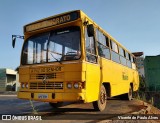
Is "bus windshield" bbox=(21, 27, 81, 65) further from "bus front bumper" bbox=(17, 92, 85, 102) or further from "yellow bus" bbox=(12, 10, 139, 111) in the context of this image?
"bus front bumper" bbox=(17, 92, 85, 102)

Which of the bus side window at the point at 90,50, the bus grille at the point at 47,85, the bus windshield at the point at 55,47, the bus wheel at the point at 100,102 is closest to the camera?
the bus grille at the point at 47,85

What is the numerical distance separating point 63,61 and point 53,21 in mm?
1575

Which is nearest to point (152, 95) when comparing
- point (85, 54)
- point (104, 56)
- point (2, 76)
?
point (104, 56)

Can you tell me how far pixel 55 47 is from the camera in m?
7.82

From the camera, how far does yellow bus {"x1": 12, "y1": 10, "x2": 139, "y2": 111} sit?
7.25m

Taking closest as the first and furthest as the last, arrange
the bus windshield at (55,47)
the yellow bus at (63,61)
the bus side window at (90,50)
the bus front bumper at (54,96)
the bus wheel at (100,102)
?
the bus front bumper at (54,96) < the yellow bus at (63,61) < the bus windshield at (55,47) < the bus side window at (90,50) < the bus wheel at (100,102)

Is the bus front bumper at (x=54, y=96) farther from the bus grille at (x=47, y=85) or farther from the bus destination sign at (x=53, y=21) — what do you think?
the bus destination sign at (x=53, y=21)

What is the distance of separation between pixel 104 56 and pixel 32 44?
9.40 ft

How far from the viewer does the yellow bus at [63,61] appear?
285 inches

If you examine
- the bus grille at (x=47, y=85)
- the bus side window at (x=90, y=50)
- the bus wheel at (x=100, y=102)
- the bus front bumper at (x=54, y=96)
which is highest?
the bus side window at (x=90, y=50)

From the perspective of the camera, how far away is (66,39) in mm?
7750

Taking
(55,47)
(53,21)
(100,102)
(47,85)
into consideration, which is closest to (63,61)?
(55,47)

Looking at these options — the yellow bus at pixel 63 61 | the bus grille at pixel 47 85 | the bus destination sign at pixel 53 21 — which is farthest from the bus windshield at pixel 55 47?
the bus grille at pixel 47 85

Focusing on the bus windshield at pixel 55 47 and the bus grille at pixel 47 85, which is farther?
the bus windshield at pixel 55 47
